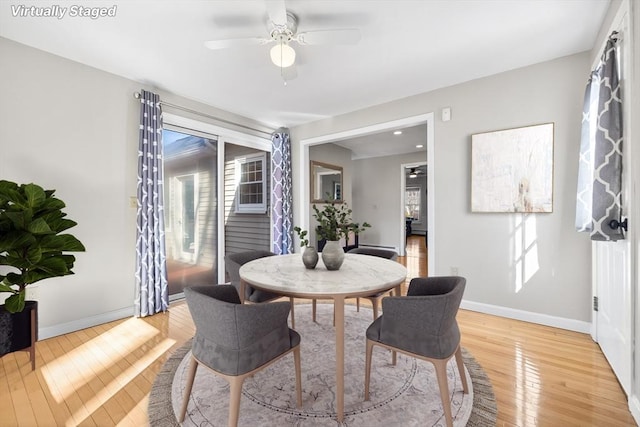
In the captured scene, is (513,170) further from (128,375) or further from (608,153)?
(128,375)

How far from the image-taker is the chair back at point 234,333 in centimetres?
127

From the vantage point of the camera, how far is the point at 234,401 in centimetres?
126

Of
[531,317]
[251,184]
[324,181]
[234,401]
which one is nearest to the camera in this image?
[234,401]

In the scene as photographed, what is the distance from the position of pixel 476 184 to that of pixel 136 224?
3714mm

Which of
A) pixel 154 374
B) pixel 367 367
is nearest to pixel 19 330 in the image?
pixel 154 374

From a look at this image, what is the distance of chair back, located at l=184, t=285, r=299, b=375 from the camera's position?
50.0 inches

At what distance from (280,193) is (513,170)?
3110mm

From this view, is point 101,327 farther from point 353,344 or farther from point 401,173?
point 401,173

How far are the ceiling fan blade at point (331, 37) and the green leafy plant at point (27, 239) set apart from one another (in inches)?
85.3

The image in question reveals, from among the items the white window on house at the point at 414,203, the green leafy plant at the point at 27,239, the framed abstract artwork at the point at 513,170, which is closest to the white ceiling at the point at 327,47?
the framed abstract artwork at the point at 513,170

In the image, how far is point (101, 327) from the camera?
2.71 meters

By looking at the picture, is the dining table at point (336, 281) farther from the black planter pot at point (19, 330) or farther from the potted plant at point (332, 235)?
the black planter pot at point (19, 330)

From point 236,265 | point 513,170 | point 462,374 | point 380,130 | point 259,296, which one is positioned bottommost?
point 462,374

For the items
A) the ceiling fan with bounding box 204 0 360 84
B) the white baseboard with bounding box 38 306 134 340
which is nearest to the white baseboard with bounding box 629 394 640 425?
the ceiling fan with bounding box 204 0 360 84
